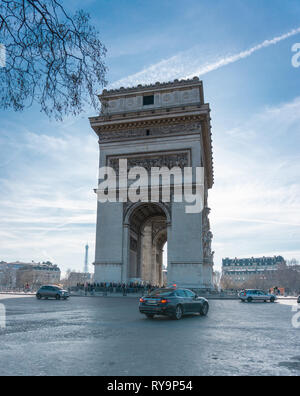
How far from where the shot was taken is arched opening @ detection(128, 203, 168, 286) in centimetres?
3341

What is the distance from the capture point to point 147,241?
41.1 meters

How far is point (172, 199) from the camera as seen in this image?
102 feet

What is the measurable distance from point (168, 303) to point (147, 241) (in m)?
29.1

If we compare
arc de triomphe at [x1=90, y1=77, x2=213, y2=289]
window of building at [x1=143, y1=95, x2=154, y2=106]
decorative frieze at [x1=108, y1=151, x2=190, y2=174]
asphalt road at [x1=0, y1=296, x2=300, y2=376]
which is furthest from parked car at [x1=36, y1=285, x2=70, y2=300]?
window of building at [x1=143, y1=95, x2=154, y2=106]

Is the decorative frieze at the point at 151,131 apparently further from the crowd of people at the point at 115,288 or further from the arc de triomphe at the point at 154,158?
the crowd of people at the point at 115,288

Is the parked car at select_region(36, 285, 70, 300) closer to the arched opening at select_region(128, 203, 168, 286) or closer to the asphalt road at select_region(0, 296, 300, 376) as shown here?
the arched opening at select_region(128, 203, 168, 286)

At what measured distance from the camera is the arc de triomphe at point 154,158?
1166 inches

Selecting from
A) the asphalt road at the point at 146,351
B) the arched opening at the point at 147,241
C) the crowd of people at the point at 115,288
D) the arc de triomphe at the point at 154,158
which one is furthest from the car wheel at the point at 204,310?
the arched opening at the point at 147,241

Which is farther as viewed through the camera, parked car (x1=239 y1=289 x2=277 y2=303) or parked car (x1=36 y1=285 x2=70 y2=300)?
parked car (x1=239 y1=289 x2=277 y2=303)

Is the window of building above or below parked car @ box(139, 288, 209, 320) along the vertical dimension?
above

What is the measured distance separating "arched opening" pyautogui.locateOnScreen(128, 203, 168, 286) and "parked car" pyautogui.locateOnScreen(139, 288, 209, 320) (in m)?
18.2
